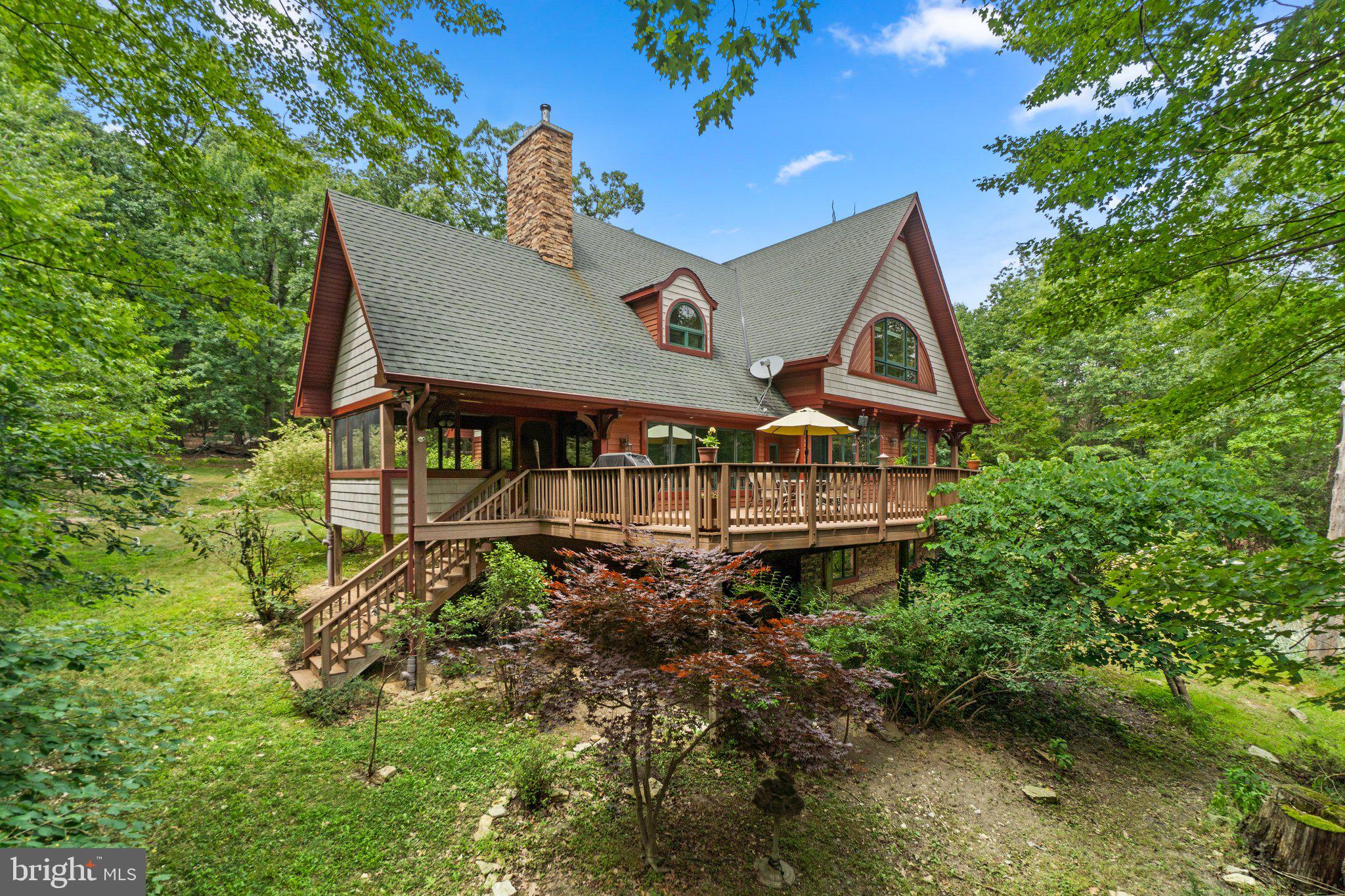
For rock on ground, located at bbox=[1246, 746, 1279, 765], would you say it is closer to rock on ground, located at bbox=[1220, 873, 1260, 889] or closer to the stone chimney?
rock on ground, located at bbox=[1220, 873, 1260, 889]

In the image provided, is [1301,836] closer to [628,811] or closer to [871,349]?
[628,811]

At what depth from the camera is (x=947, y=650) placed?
6754 millimetres

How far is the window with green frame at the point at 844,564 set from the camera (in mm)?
11454

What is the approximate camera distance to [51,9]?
370cm

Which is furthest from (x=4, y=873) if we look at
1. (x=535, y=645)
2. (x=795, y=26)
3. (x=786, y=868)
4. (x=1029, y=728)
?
(x=1029, y=728)

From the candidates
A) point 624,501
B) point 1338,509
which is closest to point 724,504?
point 624,501

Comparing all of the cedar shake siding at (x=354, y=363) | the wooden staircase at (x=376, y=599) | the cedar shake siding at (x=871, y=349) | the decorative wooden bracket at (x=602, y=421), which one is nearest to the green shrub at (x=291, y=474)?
the cedar shake siding at (x=354, y=363)

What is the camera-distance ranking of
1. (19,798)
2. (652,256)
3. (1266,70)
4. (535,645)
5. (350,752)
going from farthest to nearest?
(652,256) < (350,752) < (535,645) < (1266,70) < (19,798)

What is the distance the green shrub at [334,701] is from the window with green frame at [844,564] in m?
8.83

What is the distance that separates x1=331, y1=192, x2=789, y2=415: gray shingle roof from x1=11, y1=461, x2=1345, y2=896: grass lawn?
12.7ft

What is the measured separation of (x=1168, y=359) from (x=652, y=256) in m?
21.6

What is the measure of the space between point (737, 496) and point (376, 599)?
19.7 ft

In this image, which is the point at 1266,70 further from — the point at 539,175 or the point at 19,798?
the point at 539,175

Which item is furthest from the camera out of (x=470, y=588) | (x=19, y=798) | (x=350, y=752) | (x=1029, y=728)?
(x=470, y=588)
